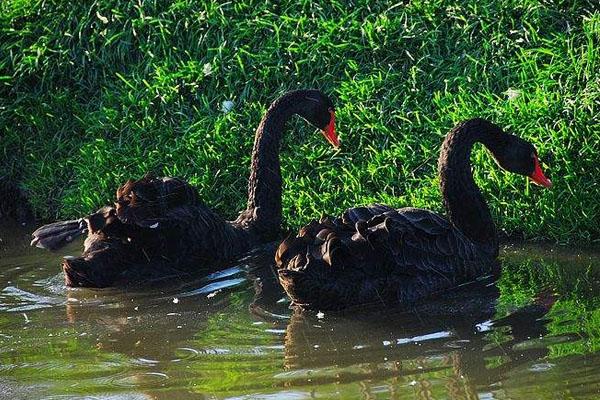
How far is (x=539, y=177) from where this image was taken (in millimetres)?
6008

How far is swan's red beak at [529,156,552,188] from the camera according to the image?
19.6 feet

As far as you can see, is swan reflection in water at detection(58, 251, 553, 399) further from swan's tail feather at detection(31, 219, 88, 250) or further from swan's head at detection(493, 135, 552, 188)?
swan's head at detection(493, 135, 552, 188)

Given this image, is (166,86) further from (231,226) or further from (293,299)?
(293,299)

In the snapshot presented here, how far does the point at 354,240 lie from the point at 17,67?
3.46 metres

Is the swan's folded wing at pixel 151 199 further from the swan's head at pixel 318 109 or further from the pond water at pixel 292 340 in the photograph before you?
the swan's head at pixel 318 109

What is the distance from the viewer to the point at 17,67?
25.6 ft

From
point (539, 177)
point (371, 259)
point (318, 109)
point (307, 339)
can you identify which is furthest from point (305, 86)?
point (307, 339)

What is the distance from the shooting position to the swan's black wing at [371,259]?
201 inches

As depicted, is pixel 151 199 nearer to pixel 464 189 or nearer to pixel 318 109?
pixel 318 109

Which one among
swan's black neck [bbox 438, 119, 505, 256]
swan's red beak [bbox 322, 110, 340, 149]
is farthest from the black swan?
swan's black neck [bbox 438, 119, 505, 256]

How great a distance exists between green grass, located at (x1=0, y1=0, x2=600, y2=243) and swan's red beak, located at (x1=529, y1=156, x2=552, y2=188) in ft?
0.57

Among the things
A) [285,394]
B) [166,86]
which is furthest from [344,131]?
[285,394]

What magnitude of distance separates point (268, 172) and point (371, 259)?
53.8 inches

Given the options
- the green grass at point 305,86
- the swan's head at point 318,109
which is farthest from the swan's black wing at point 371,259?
the swan's head at point 318,109
